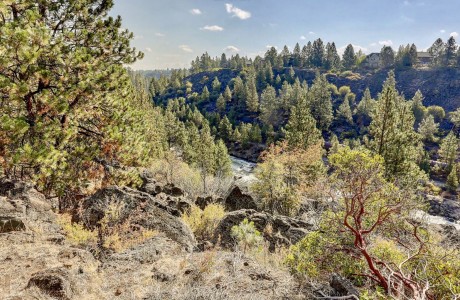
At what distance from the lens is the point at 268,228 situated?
40.1ft

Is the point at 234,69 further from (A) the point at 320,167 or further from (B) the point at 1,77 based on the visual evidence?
(B) the point at 1,77

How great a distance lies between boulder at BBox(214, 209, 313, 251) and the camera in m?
12.0

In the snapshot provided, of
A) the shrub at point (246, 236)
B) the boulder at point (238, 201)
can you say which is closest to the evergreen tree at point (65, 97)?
the shrub at point (246, 236)

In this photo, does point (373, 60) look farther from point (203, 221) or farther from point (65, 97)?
point (65, 97)

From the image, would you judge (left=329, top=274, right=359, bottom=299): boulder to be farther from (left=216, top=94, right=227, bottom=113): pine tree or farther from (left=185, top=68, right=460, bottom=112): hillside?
(left=185, top=68, right=460, bottom=112): hillside

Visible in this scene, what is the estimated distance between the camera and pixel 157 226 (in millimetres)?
10273

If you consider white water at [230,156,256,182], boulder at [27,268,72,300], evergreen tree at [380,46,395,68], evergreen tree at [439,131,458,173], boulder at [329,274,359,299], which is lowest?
white water at [230,156,256,182]

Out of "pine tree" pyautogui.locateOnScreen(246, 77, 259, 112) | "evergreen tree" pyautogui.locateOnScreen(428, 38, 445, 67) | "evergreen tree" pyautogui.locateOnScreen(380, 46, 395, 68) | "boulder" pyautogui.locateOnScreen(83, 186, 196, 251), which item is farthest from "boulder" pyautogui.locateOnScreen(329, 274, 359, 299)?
"evergreen tree" pyautogui.locateOnScreen(380, 46, 395, 68)

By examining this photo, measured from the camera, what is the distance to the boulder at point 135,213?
32.3ft

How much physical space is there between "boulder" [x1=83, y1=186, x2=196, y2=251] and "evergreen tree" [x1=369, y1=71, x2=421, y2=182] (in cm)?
2101

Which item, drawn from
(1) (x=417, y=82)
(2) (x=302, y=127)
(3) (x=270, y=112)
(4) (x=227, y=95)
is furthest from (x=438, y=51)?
(2) (x=302, y=127)

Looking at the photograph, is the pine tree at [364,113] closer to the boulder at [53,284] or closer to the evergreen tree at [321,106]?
the evergreen tree at [321,106]

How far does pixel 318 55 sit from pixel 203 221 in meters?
159

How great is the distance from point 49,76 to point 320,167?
32.2m
